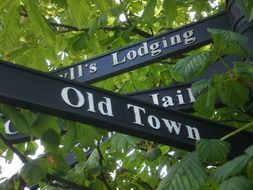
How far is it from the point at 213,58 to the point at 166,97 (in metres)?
0.17

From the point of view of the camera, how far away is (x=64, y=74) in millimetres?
1054

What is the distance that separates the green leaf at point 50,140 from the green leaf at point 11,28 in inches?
6.6

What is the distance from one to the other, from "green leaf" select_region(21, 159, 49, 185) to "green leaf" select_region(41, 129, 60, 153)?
0.03 meters

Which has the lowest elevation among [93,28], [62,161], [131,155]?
[62,161]

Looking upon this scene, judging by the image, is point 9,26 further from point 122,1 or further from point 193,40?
point 122,1

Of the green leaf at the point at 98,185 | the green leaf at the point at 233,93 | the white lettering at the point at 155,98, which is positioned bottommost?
the green leaf at the point at 98,185

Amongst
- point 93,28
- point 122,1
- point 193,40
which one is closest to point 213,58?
point 193,40

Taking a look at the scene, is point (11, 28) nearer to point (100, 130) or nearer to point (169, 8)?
point (100, 130)

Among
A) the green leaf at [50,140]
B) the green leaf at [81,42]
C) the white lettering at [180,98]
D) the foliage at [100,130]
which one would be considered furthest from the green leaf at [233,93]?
the green leaf at [81,42]

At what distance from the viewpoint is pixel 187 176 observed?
0.74 metres

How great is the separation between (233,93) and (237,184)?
9.3 inches

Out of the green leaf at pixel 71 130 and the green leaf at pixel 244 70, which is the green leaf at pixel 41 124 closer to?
the green leaf at pixel 71 130

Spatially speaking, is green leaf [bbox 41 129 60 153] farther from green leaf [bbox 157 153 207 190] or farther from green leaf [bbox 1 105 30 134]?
green leaf [bbox 157 153 207 190]

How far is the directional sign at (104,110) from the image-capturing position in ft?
2.36
